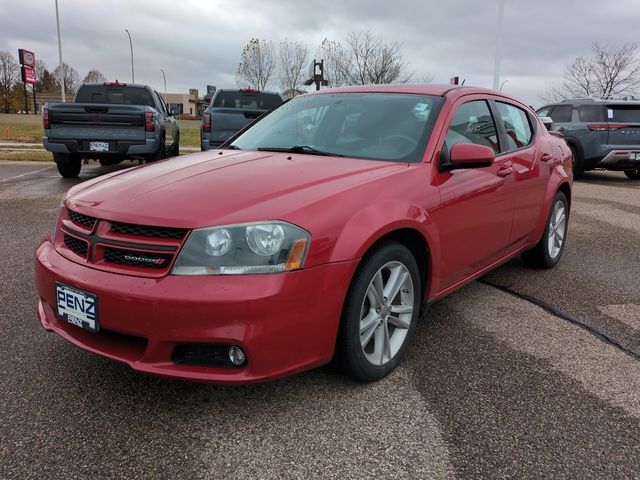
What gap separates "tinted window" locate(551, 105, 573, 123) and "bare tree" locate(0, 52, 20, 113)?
84.8m

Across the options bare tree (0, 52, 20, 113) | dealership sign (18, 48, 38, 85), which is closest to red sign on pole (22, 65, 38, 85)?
dealership sign (18, 48, 38, 85)

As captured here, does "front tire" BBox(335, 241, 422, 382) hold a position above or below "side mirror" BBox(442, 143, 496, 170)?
below

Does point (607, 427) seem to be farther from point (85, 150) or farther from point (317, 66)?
point (317, 66)

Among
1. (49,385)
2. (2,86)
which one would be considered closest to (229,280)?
(49,385)

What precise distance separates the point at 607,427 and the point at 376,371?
1052 millimetres

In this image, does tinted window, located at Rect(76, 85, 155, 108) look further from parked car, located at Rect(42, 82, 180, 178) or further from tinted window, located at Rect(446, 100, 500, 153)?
tinted window, located at Rect(446, 100, 500, 153)

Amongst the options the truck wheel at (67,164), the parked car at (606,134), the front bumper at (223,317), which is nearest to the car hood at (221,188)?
the front bumper at (223,317)

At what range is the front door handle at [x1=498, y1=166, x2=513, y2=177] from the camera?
3.57m

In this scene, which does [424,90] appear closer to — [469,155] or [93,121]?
[469,155]

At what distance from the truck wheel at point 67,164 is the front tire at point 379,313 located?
8.54 m

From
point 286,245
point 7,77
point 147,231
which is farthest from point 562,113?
point 7,77

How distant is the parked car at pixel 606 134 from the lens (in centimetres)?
1133

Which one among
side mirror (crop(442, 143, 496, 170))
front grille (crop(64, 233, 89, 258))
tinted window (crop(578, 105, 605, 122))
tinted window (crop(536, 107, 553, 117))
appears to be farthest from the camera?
tinted window (crop(536, 107, 553, 117))

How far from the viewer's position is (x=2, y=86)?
80812 mm
